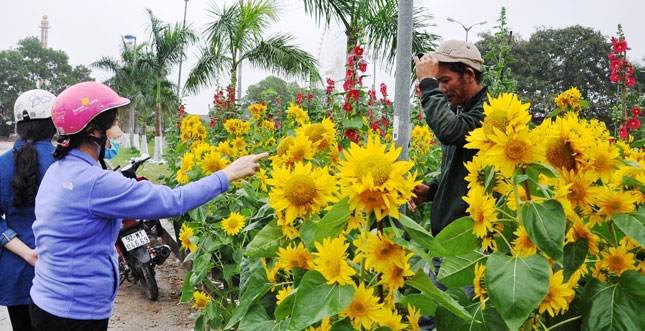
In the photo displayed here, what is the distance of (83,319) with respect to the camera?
2123 mm

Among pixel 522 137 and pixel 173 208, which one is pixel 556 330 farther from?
pixel 173 208

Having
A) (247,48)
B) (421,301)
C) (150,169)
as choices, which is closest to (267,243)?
(421,301)

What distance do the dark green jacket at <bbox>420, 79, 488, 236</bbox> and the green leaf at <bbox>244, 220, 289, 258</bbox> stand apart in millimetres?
898

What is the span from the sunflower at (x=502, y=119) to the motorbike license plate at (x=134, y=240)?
4.83 m

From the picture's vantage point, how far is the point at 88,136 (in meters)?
2.18

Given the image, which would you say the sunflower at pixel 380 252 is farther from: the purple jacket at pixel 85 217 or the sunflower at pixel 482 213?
the purple jacket at pixel 85 217

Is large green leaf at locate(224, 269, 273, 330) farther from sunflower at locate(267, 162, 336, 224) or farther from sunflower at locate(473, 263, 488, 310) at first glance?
sunflower at locate(473, 263, 488, 310)

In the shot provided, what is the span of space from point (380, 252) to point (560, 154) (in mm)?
482

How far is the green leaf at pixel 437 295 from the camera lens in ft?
3.59

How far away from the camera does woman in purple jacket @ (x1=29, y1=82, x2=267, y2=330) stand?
6.66 feet

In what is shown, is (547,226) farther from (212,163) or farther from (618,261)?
(212,163)

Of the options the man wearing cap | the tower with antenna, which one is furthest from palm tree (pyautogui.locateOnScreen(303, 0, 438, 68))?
the tower with antenna

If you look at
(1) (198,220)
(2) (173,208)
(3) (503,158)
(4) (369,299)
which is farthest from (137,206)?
(3) (503,158)

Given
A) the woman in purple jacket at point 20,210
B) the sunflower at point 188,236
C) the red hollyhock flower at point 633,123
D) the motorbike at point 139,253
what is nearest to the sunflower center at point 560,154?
the sunflower at point 188,236
